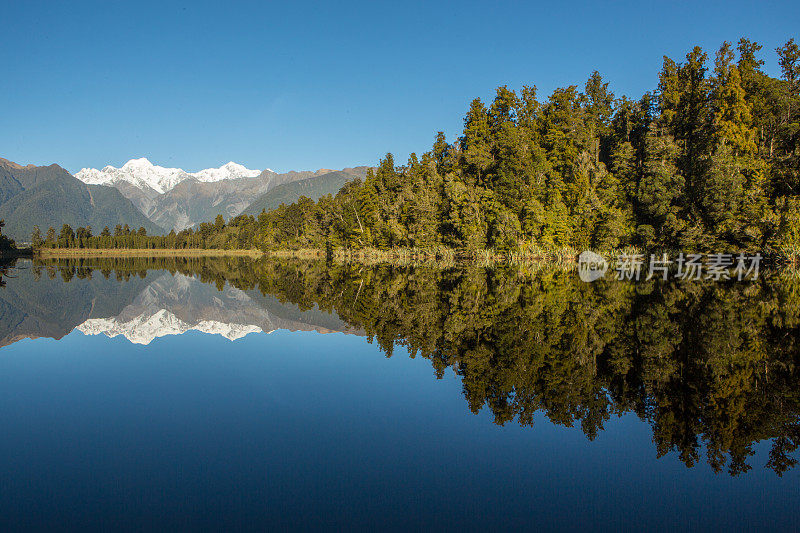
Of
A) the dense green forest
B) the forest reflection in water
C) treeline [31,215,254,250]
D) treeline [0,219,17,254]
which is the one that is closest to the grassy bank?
treeline [31,215,254,250]

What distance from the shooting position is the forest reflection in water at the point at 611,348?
7316 mm

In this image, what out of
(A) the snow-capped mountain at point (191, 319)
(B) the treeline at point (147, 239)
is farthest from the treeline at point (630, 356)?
(B) the treeline at point (147, 239)

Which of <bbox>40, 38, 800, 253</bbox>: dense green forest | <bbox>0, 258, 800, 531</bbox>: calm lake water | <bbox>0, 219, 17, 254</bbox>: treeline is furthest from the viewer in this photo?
<bbox>0, 219, 17, 254</bbox>: treeline

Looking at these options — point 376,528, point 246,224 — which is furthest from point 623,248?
point 246,224

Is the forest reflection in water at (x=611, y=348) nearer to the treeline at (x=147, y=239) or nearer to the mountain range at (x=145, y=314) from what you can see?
the mountain range at (x=145, y=314)

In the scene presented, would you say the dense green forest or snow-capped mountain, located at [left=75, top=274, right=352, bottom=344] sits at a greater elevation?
the dense green forest

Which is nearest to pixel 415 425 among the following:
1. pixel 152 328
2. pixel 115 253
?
pixel 152 328

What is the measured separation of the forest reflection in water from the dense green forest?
723 inches

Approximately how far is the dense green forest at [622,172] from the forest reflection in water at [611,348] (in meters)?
18.4

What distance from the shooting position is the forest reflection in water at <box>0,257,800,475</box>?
7.32 meters

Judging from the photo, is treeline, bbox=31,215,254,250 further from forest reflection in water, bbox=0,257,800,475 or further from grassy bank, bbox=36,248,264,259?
forest reflection in water, bbox=0,257,800,475

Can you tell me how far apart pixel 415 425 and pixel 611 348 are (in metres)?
6.42

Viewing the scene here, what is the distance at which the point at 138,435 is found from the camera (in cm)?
703

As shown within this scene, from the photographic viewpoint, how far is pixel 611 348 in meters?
11.6
